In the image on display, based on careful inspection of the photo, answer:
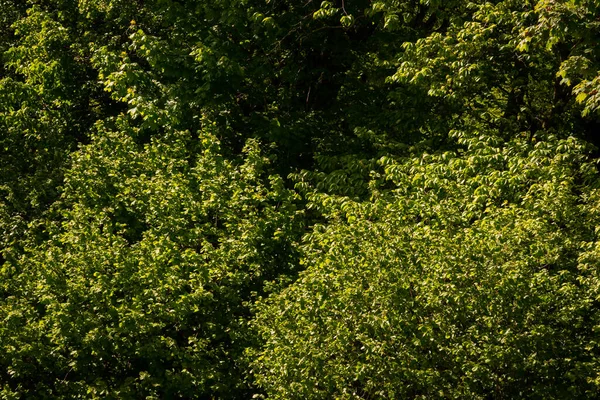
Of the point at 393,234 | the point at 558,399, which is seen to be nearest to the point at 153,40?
the point at 393,234

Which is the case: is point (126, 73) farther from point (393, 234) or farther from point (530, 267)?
point (530, 267)

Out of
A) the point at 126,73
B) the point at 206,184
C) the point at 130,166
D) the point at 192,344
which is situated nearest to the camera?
the point at 192,344

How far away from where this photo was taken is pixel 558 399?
8.18 metres

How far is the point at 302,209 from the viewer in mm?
12555

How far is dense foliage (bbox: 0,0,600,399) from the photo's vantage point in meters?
8.31

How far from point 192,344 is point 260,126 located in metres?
5.04

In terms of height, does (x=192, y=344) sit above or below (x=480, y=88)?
below

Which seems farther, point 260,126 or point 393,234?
point 260,126

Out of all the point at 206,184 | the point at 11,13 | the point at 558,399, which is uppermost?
the point at 11,13

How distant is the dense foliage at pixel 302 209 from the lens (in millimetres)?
8312

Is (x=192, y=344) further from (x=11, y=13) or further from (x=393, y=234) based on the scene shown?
(x=11, y=13)

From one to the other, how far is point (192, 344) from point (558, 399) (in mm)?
4398

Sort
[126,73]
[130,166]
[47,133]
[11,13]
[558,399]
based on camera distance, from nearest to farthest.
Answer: [558,399] → [130,166] → [126,73] → [47,133] → [11,13]

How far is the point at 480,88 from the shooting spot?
14227 mm
